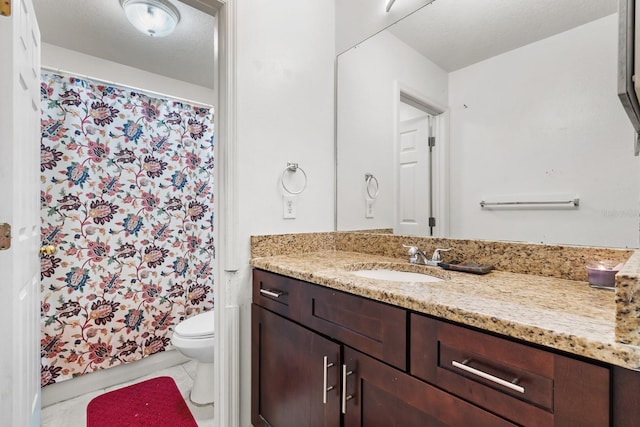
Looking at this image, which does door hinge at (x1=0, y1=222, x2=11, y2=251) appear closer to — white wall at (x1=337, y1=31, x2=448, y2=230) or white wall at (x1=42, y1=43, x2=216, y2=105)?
white wall at (x1=337, y1=31, x2=448, y2=230)

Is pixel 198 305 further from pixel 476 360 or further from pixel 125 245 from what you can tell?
pixel 476 360

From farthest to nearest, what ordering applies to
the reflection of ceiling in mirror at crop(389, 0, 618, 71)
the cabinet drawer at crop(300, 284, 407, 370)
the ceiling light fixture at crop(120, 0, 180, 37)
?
the ceiling light fixture at crop(120, 0, 180, 37), the reflection of ceiling in mirror at crop(389, 0, 618, 71), the cabinet drawer at crop(300, 284, 407, 370)

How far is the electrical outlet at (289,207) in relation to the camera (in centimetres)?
152

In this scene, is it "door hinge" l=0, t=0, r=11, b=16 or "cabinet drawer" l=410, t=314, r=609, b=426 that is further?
"door hinge" l=0, t=0, r=11, b=16

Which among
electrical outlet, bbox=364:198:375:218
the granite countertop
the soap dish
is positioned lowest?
the granite countertop

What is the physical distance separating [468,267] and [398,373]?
20.0 inches

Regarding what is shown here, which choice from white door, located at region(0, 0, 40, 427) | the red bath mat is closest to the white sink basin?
white door, located at region(0, 0, 40, 427)

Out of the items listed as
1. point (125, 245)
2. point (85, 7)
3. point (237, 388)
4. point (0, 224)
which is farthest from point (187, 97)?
point (237, 388)

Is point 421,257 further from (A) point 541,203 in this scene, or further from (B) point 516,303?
(B) point 516,303

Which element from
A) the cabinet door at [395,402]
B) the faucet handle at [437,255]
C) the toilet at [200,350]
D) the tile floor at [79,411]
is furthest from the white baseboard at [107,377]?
the faucet handle at [437,255]

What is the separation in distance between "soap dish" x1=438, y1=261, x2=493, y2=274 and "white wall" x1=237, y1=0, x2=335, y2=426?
2.27 ft

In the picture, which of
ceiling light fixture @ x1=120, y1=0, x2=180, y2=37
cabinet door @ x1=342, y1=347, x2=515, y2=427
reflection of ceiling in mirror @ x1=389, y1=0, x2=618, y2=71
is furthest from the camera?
ceiling light fixture @ x1=120, y1=0, x2=180, y2=37

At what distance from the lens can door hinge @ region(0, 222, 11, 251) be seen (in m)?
0.91

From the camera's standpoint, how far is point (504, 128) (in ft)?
3.87
